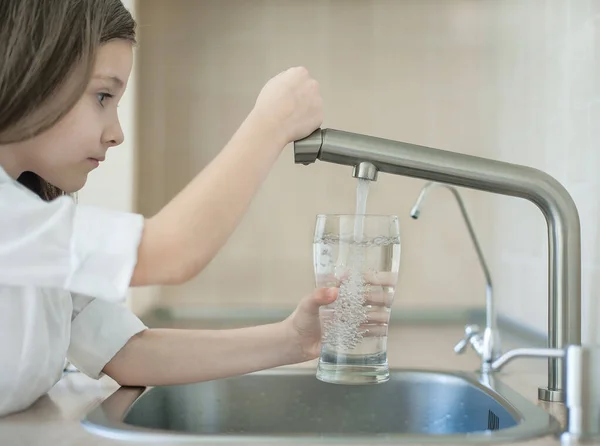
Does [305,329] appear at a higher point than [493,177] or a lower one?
lower

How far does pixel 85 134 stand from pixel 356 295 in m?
0.37

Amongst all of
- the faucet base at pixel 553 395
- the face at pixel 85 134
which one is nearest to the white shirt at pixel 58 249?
the face at pixel 85 134

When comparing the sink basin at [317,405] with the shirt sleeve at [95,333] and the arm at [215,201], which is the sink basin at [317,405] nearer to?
the shirt sleeve at [95,333]

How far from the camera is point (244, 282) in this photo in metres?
1.92

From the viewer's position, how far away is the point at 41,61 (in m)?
0.81

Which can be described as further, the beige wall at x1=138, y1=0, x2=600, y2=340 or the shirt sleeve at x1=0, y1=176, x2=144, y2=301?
the beige wall at x1=138, y1=0, x2=600, y2=340

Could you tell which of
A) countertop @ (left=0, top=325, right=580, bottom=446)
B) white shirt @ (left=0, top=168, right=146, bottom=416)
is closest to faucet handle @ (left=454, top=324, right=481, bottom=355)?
countertop @ (left=0, top=325, right=580, bottom=446)

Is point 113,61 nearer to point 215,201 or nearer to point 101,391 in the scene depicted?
point 215,201

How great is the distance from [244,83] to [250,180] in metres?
1.20

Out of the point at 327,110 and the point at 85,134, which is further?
the point at 327,110

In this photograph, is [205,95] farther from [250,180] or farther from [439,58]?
[250,180]

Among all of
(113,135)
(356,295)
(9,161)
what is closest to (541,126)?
(356,295)

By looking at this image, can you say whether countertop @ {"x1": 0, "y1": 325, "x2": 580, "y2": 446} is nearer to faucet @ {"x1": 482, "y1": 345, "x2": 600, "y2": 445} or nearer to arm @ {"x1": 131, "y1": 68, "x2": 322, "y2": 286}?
faucet @ {"x1": 482, "y1": 345, "x2": 600, "y2": 445}

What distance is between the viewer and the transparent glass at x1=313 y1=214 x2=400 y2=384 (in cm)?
85
